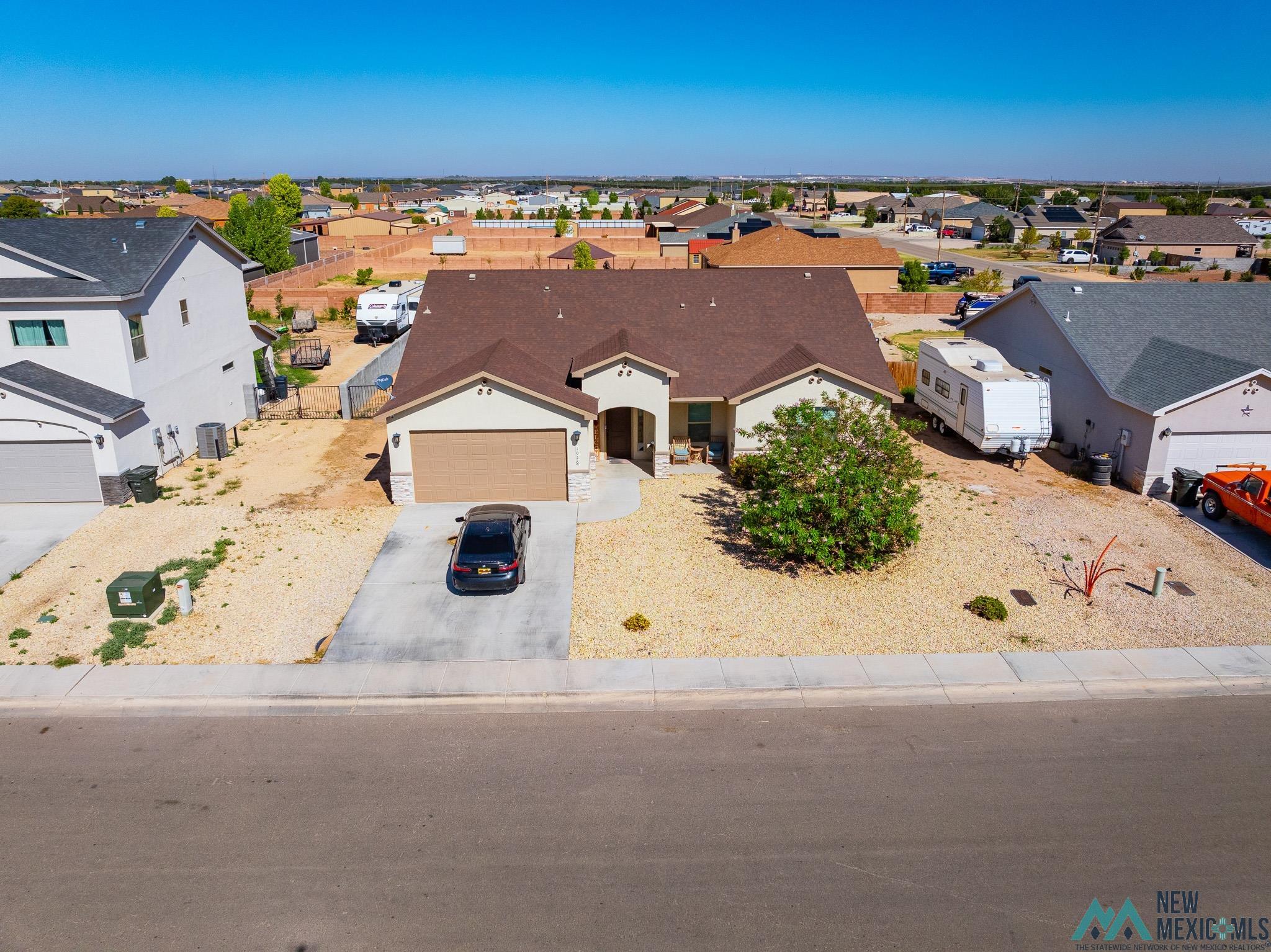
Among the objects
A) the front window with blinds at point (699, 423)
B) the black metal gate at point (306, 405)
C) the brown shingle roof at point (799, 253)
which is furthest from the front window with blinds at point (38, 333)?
the brown shingle roof at point (799, 253)

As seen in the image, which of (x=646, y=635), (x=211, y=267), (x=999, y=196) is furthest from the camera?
(x=999, y=196)

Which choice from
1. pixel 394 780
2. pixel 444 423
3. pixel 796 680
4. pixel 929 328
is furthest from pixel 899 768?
pixel 929 328

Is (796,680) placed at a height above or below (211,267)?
below

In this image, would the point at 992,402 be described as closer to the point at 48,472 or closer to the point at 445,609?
the point at 445,609

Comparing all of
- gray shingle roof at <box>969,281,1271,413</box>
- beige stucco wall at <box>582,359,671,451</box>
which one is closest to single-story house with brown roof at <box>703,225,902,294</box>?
gray shingle roof at <box>969,281,1271,413</box>

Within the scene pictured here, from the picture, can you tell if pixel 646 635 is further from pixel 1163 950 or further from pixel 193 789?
pixel 1163 950

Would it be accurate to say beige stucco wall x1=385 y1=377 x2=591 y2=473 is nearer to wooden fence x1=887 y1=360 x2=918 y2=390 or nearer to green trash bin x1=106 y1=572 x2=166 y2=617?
green trash bin x1=106 y1=572 x2=166 y2=617

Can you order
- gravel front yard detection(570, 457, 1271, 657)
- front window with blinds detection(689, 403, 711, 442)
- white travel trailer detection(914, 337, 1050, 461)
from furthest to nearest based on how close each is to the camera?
front window with blinds detection(689, 403, 711, 442)
white travel trailer detection(914, 337, 1050, 461)
gravel front yard detection(570, 457, 1271, 657)
